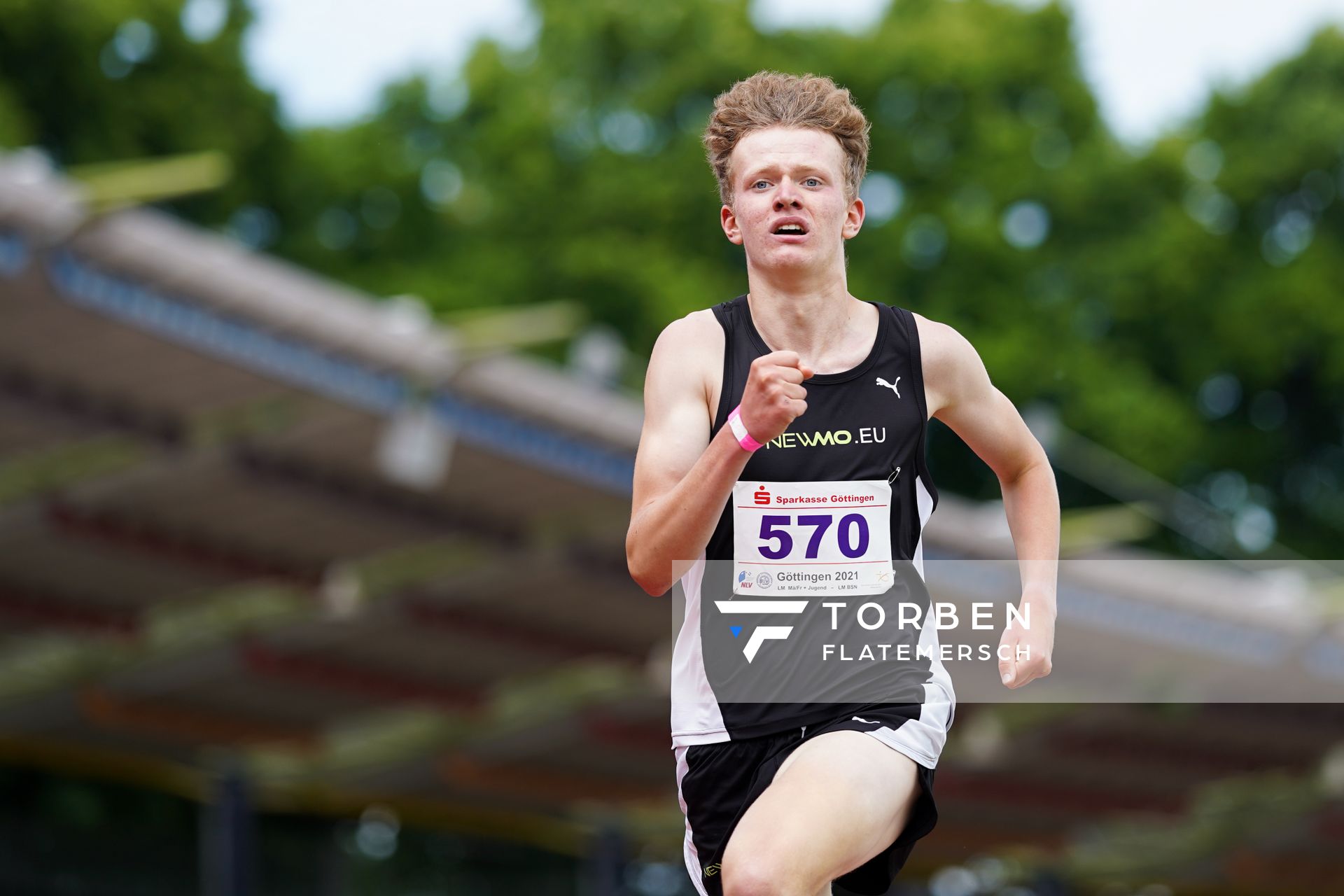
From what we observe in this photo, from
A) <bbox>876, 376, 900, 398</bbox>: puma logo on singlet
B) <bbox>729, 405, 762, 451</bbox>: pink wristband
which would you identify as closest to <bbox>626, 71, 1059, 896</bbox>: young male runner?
<bbox>876, 376, 900, 398</bbox>: puma logo on singlet

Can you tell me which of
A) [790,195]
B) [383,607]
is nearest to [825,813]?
[790,195]

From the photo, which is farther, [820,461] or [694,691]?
[694,691]

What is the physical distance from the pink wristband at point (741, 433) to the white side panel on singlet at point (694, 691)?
0.56m

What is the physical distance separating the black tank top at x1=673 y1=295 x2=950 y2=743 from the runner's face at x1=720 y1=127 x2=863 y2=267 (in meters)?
0.21

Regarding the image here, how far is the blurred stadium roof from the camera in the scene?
13.4 m

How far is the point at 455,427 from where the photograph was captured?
48.9 ft

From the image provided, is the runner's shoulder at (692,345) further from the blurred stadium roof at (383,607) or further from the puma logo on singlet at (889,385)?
the blurred stadium roof at (383,607)

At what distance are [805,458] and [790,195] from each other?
53 cm

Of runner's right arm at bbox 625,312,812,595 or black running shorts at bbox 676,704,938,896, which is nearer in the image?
runner's right arm at bbox 625,312,812,595

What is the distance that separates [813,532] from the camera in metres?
4.06

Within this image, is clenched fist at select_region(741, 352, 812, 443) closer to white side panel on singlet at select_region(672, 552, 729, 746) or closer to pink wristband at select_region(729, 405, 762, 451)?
pink wristband at select_region(729, 405, 762, 451)

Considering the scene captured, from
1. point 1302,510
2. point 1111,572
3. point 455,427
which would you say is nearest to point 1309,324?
point 1302,510

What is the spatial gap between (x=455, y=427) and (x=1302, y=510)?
21.2 metres

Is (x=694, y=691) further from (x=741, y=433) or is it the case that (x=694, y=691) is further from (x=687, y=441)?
(x=741, y=433)
